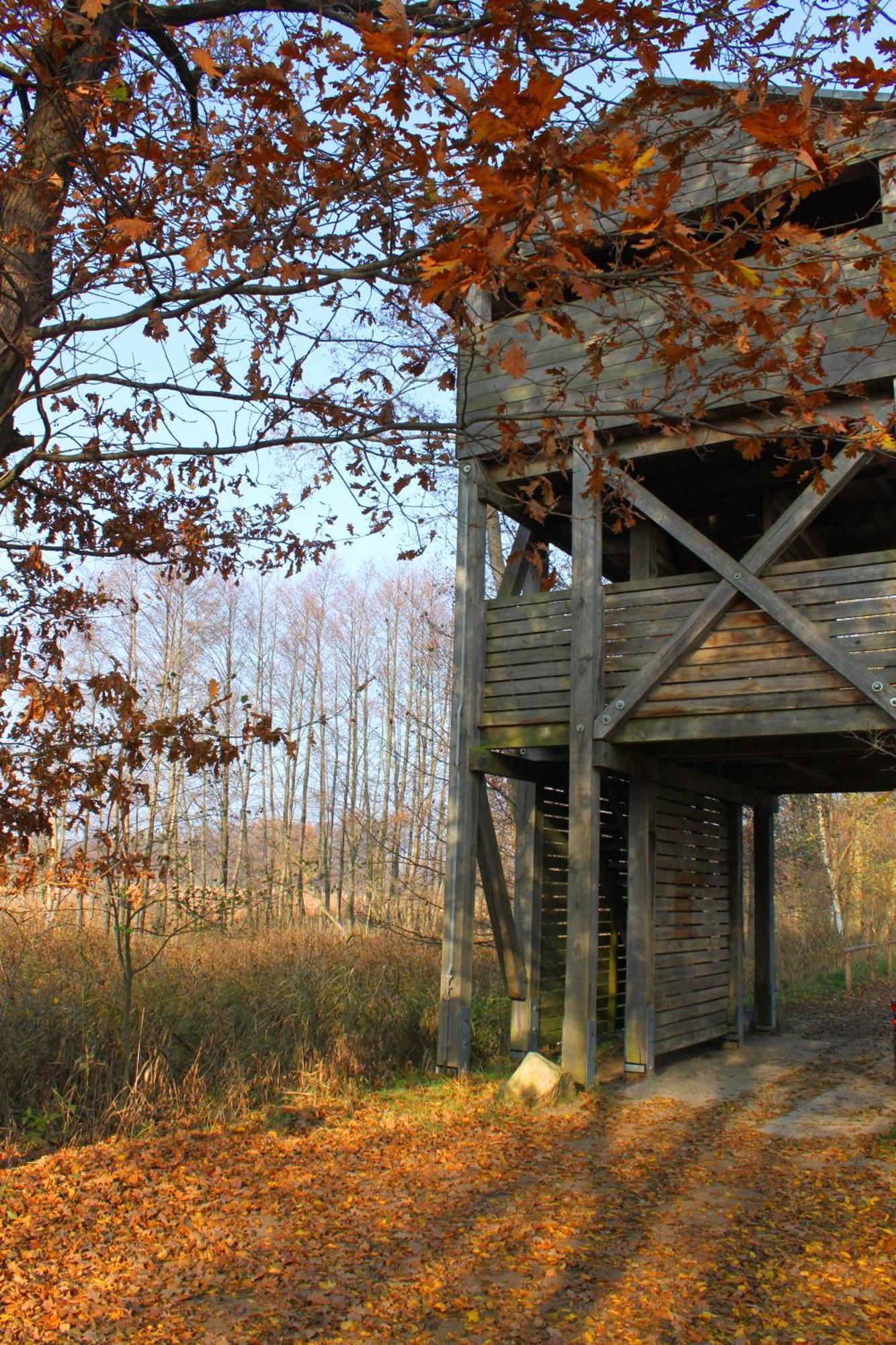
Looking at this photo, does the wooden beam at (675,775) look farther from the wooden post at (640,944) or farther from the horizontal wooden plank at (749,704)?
the horizontal wooden plank at (749,704)

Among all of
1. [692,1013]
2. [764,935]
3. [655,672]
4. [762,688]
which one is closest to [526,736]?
[655,672]

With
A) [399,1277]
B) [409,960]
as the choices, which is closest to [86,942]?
[409,960]

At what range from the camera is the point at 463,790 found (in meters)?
8.90

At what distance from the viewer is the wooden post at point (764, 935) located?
11820 mm

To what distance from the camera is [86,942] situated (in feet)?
31.8

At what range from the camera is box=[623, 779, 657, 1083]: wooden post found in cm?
884

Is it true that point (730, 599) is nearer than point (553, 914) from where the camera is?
Yes

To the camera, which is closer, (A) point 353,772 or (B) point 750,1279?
(B) point 750,1279

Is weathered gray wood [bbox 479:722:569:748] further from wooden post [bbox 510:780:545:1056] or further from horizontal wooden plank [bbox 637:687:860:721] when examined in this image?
wooden post [bbox 510:780:545:1056]

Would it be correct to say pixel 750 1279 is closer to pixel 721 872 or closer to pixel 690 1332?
pixel 690 1332

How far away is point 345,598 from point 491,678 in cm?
2703

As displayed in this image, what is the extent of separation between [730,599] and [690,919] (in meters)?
3.82

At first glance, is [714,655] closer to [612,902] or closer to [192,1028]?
[612,902]

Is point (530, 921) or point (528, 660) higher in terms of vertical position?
point (528, 660)
